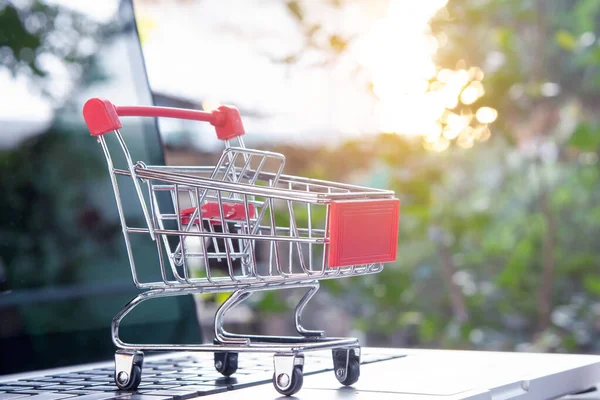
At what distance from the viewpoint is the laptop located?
1.10 m

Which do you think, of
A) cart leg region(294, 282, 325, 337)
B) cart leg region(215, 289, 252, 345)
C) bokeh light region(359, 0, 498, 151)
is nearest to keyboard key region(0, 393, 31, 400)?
cart leg region(215, 289, 252, 345)

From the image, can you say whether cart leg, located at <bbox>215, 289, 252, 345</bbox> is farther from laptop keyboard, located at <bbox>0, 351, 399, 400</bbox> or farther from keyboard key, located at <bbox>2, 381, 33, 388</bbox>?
keyboard key, located at <bbox>2, 381, 33, 388</bbox>

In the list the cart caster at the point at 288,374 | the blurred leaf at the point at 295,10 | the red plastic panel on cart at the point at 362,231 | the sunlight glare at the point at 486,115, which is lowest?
the cart caster at the point at 288,374

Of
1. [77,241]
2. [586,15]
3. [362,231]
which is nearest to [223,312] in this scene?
[362,231]

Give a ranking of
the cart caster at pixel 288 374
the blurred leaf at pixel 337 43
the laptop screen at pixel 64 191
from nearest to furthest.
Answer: the cart caster at pixel 288 374 < the laptop screen at pixel 64 191 < the blurred leaf at pixel 337 43

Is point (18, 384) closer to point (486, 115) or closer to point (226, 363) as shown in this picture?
point (226, 363)

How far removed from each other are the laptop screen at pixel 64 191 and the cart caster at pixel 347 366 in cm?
68

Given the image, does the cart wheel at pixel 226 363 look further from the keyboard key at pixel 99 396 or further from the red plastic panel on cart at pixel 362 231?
the red plastic panel on cart at pixel 362 231

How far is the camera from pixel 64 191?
57.7 inches

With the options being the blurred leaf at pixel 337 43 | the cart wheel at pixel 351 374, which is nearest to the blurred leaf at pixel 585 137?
the blurred leaf at pixel 337 43

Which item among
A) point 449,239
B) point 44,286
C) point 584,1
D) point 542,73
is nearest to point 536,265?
point 449,239

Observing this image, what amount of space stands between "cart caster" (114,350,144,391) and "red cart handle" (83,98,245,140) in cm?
28

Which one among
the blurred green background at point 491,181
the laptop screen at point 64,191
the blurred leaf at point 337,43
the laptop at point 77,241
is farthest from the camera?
the blurred leaf at point 337,43

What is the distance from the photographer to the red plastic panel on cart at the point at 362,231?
32.2 inches
